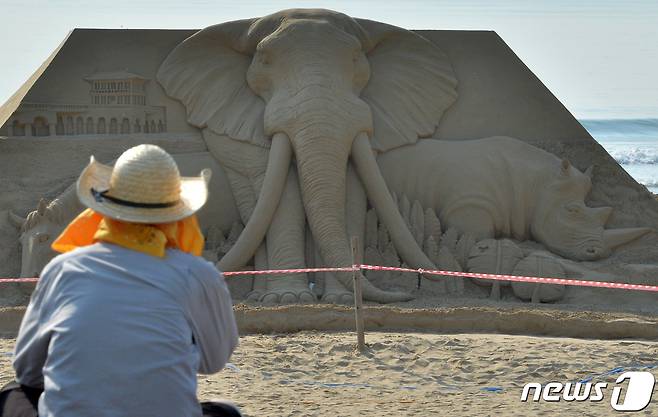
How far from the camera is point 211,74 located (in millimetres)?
13039

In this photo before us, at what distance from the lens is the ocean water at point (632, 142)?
113 feet

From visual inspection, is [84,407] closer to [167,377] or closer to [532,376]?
[167,377]

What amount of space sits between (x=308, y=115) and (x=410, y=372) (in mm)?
3613

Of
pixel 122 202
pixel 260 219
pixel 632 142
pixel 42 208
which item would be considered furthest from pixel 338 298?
pixel 632 142

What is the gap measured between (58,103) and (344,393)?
5.73m

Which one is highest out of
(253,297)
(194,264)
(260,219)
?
(194,264)

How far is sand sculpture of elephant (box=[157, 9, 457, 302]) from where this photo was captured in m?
11.8

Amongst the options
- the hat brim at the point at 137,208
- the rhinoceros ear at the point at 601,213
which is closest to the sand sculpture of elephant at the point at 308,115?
the rhinoceros ear at the point at 601,213

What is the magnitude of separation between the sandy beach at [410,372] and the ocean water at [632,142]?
21.3 m

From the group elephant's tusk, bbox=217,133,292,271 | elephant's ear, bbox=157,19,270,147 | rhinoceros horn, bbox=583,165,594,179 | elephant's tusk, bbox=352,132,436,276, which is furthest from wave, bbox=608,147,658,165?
elephant's tusk, bbox=217,133,292,271

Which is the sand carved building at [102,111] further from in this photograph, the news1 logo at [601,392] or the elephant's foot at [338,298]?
the news1 logo at [601,392]

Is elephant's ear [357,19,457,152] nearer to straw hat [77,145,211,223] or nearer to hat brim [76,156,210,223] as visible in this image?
hat brim [76,156,210,223]

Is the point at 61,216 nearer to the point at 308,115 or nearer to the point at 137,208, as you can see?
the point at 308,115

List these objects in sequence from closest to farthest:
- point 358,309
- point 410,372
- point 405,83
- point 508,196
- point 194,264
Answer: point 194,264 → point 410,372 → point 358,309 → point 508,196 → point 405,83
